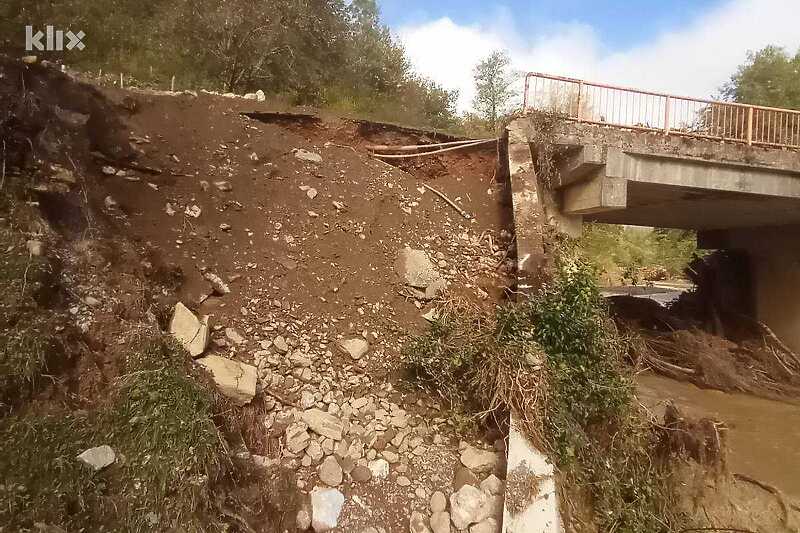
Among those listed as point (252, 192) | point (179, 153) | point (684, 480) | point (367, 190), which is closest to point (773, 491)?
point (684, 480)

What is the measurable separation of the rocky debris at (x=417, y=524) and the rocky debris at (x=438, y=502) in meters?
0.11

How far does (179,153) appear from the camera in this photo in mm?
5891

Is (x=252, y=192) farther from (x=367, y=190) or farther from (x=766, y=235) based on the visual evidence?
(x=766, y=235)

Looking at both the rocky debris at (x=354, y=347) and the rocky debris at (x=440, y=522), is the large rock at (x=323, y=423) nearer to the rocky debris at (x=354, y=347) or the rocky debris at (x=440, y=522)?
the rocky debris at (x=354, y=347)

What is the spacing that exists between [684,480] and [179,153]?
22.4 ft

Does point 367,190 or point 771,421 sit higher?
point 367,190

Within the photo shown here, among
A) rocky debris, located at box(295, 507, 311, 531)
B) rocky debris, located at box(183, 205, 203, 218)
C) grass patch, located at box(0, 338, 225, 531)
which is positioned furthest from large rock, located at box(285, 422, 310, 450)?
rocky debris, located at box(183, 205, 203, 218)

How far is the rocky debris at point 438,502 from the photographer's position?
350 centimetres

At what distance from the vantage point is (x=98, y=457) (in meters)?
2.73

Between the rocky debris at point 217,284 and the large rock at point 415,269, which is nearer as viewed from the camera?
the rocky debris at point 217,284

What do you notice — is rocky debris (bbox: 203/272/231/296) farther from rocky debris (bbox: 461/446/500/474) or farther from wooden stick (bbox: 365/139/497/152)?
wooden stick (bbox: 365/139/497/152)

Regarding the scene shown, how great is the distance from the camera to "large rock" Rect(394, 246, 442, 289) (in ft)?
18.2

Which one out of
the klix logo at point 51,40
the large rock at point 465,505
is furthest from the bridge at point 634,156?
the klix logo at point 51,40

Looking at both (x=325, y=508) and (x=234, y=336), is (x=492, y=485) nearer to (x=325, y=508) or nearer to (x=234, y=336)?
(x=325, y=508)
